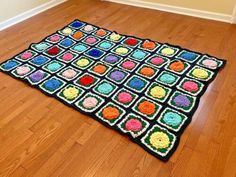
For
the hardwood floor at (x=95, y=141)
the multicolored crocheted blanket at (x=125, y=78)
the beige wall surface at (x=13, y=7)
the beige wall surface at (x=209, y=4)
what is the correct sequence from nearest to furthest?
the hardwood floor at (x=95, y=141), the multicolored crocheted blanket at (x=125, y=78), the beige wall surface at (x=209, y=4), the beige wall surface at (x=13, y=7)

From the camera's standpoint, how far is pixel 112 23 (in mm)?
2551

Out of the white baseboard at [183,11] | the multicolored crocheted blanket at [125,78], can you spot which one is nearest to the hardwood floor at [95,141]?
the multicolored crocheted blanket at [125,78]

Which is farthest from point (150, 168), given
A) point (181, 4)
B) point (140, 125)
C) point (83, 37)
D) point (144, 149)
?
point (181, 4)

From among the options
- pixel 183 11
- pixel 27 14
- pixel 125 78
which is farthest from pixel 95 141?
pixel 27 14

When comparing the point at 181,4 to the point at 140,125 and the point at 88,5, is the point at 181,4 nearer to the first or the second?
the point at 88,5

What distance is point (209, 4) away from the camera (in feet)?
7.87

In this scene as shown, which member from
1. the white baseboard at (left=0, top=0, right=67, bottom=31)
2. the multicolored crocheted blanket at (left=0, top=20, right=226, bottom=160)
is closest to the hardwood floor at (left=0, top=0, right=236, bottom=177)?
the multicolored crocheted blanket at (left=0, top=20, right=226, bottom=160)

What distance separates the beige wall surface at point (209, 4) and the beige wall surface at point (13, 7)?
1695mm

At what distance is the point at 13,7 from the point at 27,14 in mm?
200

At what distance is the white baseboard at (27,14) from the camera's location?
8.37 ft

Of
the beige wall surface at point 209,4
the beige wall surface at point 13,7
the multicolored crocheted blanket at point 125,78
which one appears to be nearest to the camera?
the multicolored crocheted blanket at point 125,78

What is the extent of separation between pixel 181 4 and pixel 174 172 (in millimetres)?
2043

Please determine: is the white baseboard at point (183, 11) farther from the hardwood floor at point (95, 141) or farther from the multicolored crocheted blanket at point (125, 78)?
the multicolored crocheted blanket at point (125, 78)

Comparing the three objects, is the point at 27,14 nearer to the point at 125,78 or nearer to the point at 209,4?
the point at 125,78
